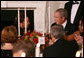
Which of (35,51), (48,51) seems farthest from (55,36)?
(35,51)

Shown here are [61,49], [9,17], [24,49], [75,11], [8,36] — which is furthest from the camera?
[9,17]

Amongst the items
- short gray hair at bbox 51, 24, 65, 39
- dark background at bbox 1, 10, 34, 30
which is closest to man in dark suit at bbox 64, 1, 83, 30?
short gray hair at bbox 51, 24, 65, 39

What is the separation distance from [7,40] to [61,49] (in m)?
0.67

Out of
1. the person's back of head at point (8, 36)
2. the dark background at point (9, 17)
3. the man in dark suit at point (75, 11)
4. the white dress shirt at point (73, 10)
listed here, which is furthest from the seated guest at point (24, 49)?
the dark background at point (9, 17)

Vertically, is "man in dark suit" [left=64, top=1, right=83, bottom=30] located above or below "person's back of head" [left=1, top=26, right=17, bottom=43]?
above

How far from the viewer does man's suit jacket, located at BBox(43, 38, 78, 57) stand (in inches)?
89.7

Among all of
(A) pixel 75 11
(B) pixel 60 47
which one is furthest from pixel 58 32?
(A) pixel 75 11

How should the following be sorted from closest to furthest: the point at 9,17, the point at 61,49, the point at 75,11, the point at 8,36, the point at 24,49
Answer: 1. the point at 24,49
2. the point at 61,49
3. the point at 8,36
4. the point at 75,11
5. the point at 9,17

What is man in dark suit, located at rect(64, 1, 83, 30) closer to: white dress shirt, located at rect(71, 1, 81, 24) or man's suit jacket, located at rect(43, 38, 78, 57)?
white dress shirt, located at rect(71, 1, 81, 24)

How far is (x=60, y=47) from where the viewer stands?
229cm

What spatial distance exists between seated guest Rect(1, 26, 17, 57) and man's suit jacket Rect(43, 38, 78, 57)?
0.50 m

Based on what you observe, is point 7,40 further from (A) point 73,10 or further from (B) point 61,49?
(A) point 73,10

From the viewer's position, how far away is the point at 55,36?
240 centimetres

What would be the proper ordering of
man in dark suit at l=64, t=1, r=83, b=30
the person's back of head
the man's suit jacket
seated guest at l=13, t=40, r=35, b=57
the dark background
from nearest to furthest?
seated guest at l=13, t=40, r=35, b=57, the man's suit jacket, the person's back of head, man in dark suit at l=64, t=1, r=83, b=30, the dark background
